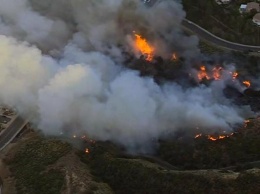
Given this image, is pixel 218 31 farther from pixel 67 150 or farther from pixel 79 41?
pixel 67 150

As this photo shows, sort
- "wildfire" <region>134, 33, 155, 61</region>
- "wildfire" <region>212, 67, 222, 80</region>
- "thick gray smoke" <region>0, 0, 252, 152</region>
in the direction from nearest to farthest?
"thick gray smoke" <region>0, 0, 252, 152</region>, "wildfire" <region>212, 67, 222, 80</region>, "wildfire" <region>134, 33, 155, 61</region>

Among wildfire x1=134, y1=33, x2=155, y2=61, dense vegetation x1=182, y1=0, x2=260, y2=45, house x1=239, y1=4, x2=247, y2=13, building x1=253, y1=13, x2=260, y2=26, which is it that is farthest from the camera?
house x1=239, y1=4, x2=247, y2=13

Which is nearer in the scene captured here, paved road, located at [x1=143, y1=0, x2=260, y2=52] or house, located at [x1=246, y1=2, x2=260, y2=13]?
paved road, located at [x1=143, y1=0, x2=260, y2=52]

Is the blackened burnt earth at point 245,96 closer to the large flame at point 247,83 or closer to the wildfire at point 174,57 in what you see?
the large flame at point 247,83

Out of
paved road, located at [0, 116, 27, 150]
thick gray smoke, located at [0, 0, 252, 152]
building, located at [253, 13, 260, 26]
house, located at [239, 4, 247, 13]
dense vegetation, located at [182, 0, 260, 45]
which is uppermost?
house, located at [239, 4, 247, 13]

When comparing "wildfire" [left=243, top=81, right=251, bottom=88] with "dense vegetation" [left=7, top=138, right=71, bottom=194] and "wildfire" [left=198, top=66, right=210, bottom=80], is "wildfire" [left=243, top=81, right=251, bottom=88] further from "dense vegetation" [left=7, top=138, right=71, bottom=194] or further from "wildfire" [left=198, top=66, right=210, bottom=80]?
"dense vegetation" [left=7, top=138, right=71, bottom=194]

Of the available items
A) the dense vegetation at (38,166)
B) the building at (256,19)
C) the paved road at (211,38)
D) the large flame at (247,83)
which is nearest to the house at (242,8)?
the building at (256,19)

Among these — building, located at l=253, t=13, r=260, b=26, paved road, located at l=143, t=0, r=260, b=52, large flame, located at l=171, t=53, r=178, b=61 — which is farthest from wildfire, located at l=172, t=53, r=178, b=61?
building, located at l=253, t=13, r=260, b=26
